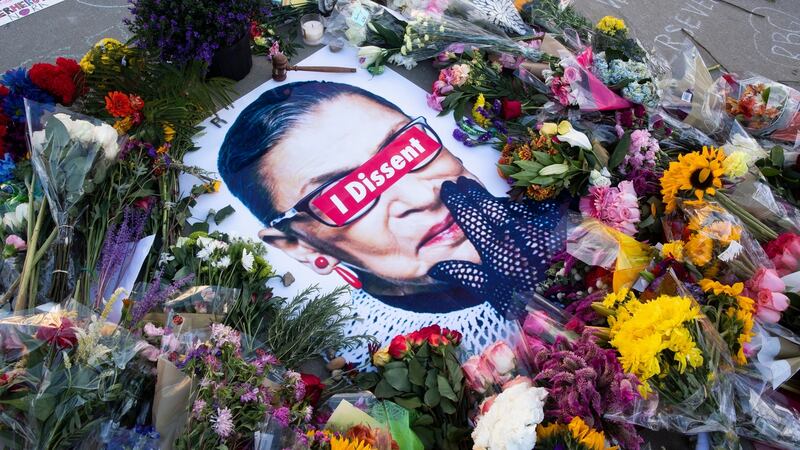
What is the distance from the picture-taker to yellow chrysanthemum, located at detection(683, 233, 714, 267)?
5.63 ft

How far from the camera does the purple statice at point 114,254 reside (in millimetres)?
1729

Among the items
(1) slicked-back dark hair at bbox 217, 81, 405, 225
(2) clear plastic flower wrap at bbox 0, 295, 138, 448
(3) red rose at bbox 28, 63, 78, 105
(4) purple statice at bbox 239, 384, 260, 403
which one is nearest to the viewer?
(2) clear plastic flower wrap at bbox 0, 295, 138, 448

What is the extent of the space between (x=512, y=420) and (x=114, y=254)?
1224 millimetres

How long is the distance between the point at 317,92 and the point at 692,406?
1.86m

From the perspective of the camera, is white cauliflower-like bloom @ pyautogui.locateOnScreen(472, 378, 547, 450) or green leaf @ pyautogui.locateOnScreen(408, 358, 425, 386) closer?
white cauliflower-like bloom @ pyautogui.locateOnScreen(472, 378, 547, 450)

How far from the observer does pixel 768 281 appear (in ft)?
5.26

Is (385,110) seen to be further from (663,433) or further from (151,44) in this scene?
(663,433)

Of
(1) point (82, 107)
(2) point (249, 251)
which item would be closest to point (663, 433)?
(2) point (249, 251)

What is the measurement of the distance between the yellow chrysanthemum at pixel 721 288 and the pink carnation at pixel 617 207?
40cm

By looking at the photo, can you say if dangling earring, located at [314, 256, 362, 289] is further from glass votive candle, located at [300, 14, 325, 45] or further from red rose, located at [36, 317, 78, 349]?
glass votive candle, located at [300, 14, 325, 45]

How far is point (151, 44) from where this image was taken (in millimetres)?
2139

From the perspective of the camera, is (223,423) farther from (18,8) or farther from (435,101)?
(18,8)

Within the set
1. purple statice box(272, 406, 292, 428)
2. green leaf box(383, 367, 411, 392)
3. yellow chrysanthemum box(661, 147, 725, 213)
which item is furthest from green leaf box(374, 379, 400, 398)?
yellow chrysanthemum box(661, 147, 725, 213)

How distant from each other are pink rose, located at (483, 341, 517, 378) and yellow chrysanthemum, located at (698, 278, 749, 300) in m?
0.58
